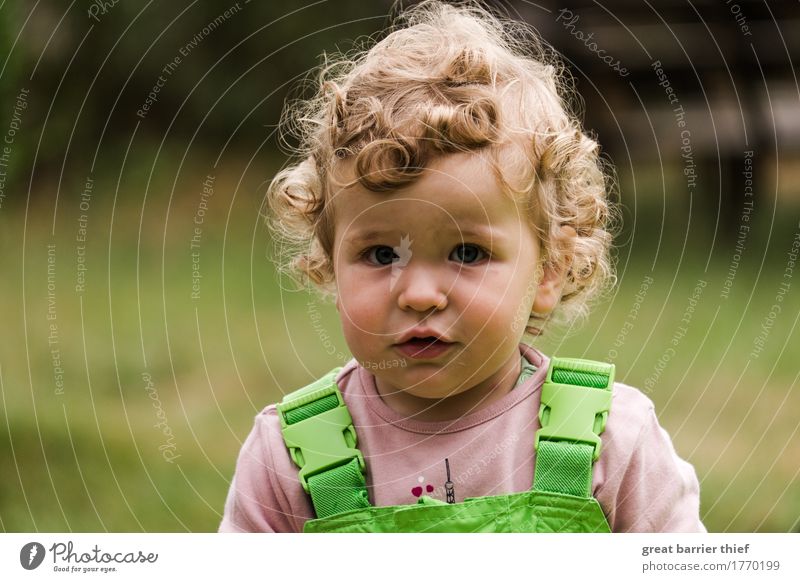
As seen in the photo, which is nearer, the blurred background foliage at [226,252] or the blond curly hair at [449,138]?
the blond curly hair at [449,138]

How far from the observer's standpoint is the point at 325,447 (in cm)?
120

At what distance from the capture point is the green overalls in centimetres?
117

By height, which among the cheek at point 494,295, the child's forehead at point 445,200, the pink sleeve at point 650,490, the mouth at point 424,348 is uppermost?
the child's forehead at point 445,200

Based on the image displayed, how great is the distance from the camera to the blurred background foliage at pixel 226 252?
5.92 ft

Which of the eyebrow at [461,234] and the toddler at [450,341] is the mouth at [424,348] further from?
the eyebrow at [461,234]

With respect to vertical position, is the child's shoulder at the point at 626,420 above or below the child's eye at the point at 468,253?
below

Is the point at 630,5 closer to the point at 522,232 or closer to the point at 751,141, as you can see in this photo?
the point at 751,141

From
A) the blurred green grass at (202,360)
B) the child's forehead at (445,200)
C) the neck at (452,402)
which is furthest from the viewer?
the blurred green grass at (202,360)

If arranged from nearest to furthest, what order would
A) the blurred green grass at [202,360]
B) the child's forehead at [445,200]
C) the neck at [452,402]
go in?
1. the child's forehead at [445,200]
2. the neck at [452,402]
3. the blurred green grass at [202,360]
